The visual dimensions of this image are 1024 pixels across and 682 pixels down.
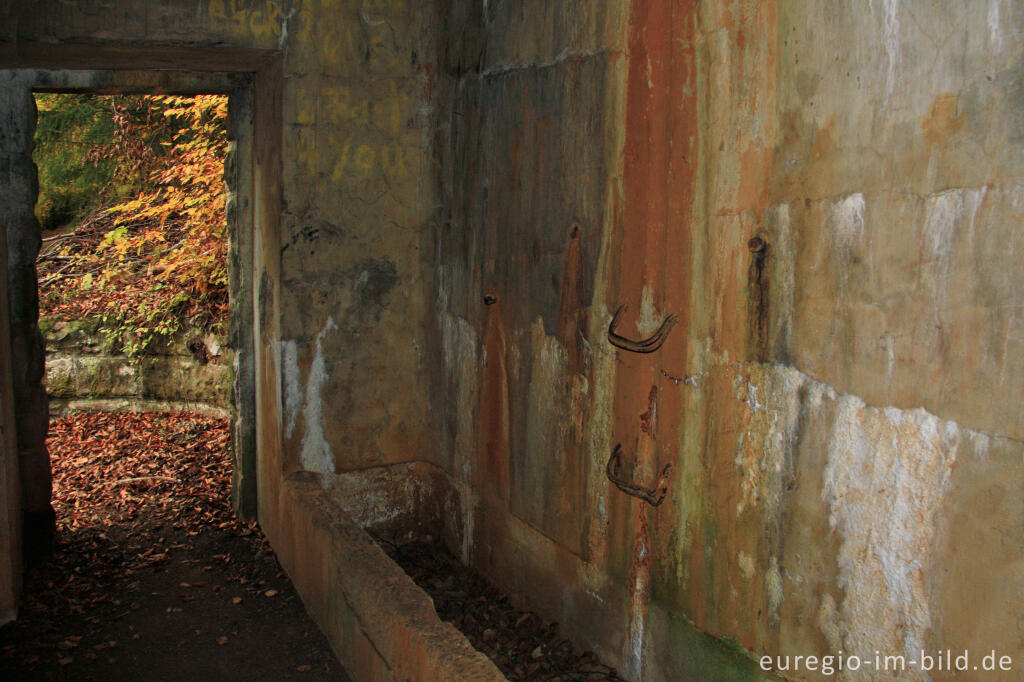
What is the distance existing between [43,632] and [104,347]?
5.72 metres

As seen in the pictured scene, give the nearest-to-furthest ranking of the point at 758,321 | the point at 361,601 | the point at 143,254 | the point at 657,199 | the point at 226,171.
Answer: the point at 758,321, the point at 657,199, the point at 361,601, the point at 226,171, the point at 143,254

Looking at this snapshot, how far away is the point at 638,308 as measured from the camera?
3.37 metres

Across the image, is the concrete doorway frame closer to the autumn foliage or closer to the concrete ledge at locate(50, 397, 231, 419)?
the autumn foliage

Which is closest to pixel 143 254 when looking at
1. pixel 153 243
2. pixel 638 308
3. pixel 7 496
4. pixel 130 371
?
pixel 153 243

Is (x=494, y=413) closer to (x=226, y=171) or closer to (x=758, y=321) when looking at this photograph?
(x=758, y=321)

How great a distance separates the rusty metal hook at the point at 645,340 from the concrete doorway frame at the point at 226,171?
246 cm

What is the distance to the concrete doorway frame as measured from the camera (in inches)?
192

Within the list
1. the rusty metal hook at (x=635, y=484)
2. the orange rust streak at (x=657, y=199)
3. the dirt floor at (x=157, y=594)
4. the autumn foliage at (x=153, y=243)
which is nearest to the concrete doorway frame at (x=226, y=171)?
the dirt floor at (x=157, y=594)

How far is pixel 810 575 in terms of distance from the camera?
2.67m

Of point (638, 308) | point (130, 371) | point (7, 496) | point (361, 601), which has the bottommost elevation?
point (130, 371)

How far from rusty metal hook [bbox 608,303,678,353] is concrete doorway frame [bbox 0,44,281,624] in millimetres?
2456

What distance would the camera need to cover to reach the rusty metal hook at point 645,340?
Result: 3217 mm

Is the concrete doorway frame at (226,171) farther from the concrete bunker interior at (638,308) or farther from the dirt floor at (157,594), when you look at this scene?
the dirt floor at (157,594)

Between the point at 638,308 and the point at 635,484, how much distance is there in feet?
2.25
